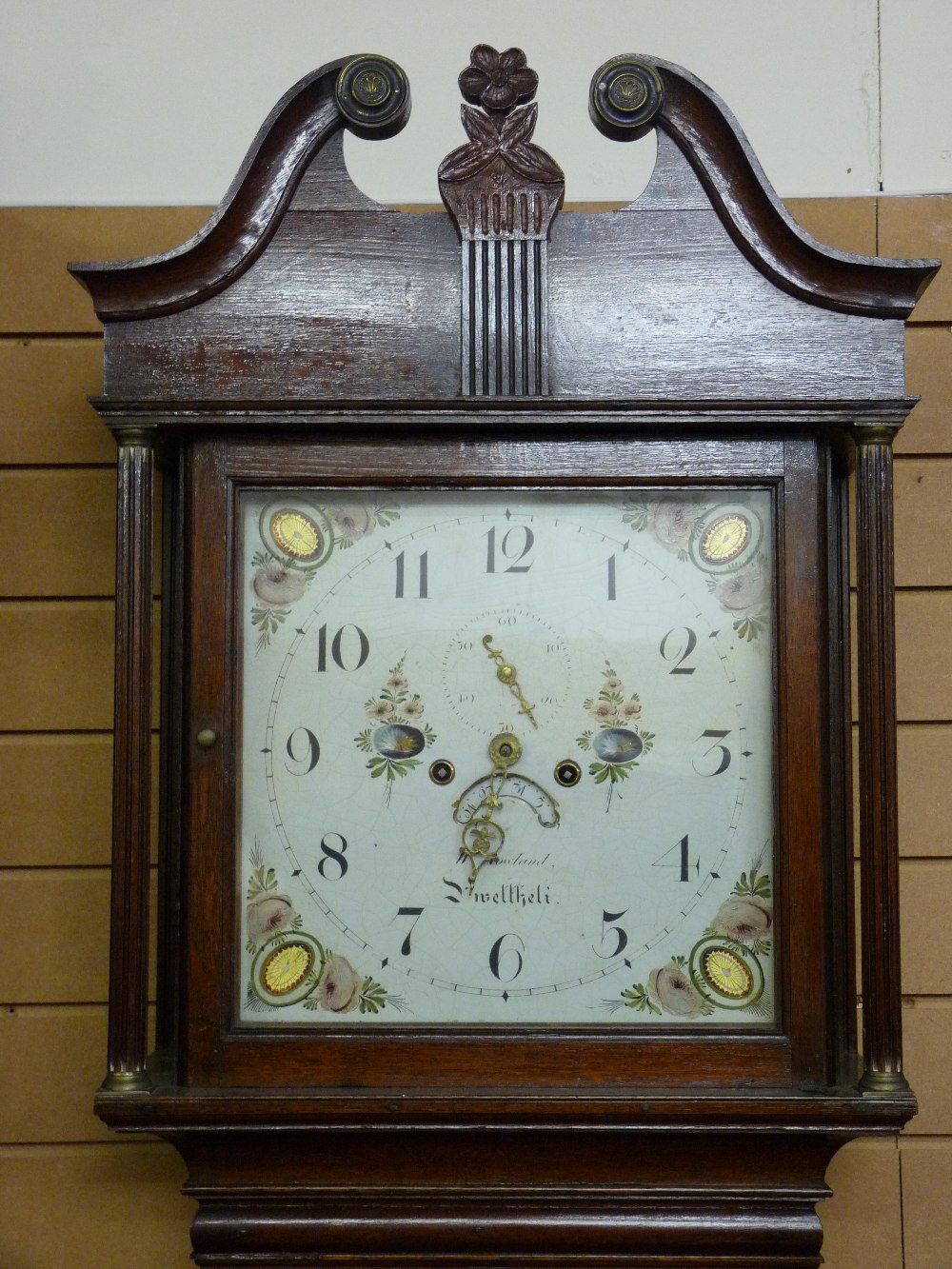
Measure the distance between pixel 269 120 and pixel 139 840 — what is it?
0.65m

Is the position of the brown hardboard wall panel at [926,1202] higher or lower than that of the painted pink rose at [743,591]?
lower

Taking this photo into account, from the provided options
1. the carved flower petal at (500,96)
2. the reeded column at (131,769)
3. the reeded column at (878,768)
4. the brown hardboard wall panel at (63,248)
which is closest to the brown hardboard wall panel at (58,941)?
the reeded column at (131,769)

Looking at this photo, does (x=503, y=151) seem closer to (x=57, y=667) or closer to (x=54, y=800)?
(x=57, y=667)

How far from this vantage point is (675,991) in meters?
1.11

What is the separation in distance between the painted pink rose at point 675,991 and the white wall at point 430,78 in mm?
881

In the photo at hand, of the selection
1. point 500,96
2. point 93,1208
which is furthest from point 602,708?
point 93,1208

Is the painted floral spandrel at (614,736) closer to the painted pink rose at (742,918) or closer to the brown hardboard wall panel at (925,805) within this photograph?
the painted pink rose at (742,918)

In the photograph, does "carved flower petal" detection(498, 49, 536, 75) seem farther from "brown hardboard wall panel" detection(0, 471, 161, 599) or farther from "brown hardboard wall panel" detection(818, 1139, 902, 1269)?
"brown hardboard wall panel" detection(818, 1139, 902, 1269)

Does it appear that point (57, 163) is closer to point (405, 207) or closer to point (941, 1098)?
point (405, 207)

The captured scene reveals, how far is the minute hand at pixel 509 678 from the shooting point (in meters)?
1.13

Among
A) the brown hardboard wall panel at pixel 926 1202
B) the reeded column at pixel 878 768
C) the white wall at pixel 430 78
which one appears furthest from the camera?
the white wall at pixel 430 78

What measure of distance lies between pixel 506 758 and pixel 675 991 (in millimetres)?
258

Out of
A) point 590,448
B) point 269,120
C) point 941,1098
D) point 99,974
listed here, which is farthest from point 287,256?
point 941,1098

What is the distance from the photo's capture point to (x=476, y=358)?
43.9 inches
